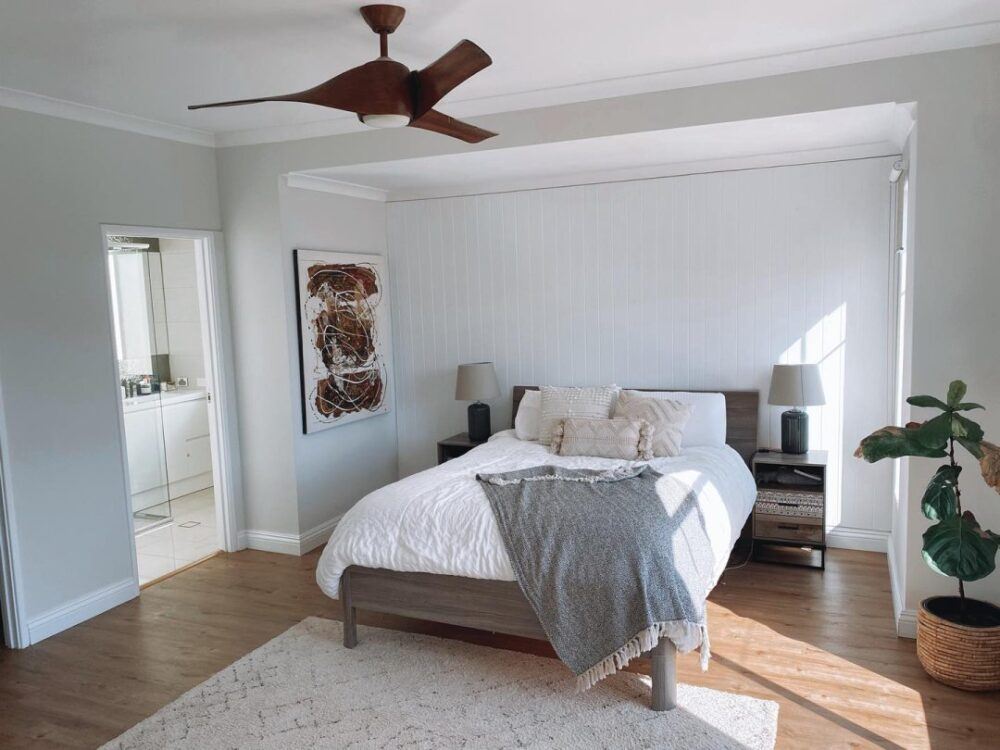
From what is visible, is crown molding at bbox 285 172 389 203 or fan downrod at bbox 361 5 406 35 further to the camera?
crown molding at bbox 285 172 389 203

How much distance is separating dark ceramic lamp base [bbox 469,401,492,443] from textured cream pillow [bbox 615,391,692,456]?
3.18 ft

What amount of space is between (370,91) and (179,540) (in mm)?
3867

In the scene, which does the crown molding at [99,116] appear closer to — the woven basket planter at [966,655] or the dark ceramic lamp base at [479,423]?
the dark ceramic lamp base at [479,423]

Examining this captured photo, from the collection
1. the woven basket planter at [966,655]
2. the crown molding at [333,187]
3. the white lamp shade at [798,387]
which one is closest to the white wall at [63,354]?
the crown molding at [333,187]

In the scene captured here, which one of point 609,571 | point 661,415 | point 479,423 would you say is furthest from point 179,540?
point 609,571

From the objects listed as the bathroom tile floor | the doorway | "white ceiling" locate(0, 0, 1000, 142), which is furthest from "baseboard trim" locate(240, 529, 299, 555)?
"white ceiling" locate(0, 0, 1000, 142)

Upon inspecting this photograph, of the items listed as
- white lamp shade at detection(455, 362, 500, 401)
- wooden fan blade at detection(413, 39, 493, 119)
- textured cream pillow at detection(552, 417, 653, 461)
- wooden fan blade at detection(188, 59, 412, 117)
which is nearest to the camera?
wooden fan blade at detection(413, 39, 493, 119)

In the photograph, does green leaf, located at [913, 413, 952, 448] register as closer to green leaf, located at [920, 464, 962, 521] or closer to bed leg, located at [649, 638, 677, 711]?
green leaf, located at [920, 464, 962, 521]

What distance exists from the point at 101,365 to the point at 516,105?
253 centimetres

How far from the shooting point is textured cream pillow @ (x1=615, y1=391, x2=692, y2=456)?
4.19 meters

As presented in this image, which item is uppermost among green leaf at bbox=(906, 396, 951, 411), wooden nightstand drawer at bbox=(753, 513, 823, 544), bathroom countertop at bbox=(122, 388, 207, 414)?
green leaf at bbox=(906, 396, 951, 411)

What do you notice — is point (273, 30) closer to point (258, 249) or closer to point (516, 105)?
point (516, 105)

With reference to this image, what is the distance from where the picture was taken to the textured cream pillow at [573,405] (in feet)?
14.9

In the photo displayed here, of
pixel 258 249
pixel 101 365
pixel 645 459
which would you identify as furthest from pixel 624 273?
pixel 101 365
